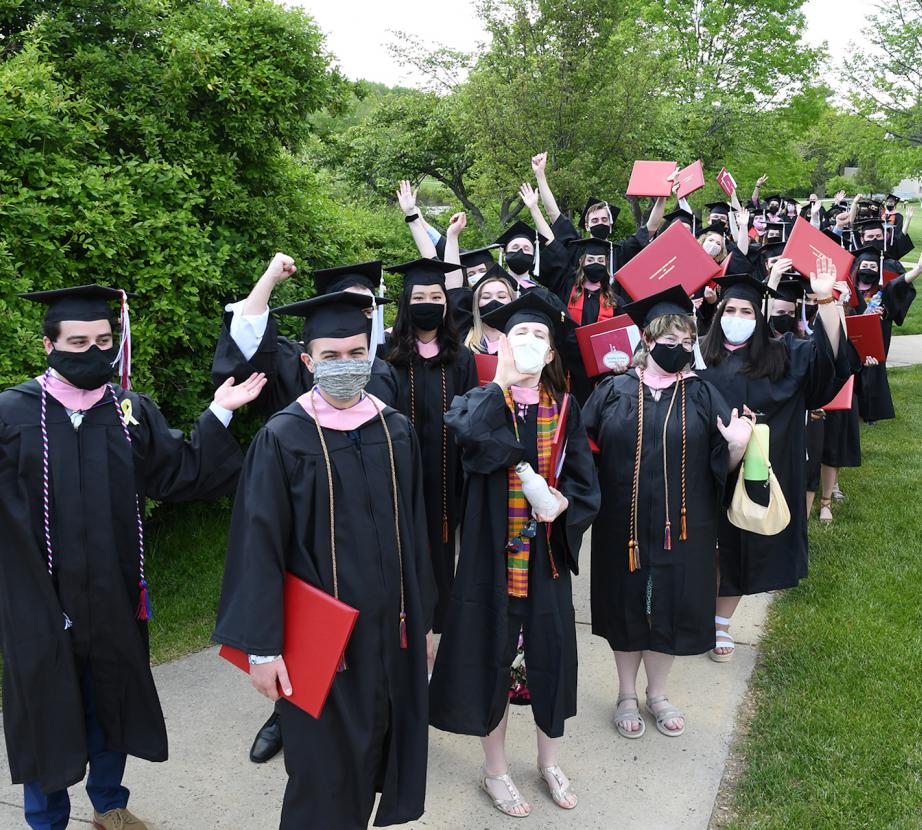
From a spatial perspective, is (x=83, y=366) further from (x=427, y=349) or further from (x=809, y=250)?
(x=809, y=250)

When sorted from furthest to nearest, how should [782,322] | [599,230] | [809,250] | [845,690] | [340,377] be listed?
[599,230]
[782,322]
[809,250]
[845,690]
[340,377]

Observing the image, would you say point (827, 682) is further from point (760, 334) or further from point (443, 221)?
point (443, 221)

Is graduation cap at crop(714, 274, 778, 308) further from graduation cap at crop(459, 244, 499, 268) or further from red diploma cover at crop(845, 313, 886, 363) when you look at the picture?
graduation cap at crop(459, 244, 499, 268)

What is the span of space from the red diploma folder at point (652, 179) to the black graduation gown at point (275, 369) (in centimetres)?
438

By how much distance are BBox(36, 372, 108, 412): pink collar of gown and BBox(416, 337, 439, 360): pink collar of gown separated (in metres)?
1.87

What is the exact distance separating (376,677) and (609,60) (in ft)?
38.5

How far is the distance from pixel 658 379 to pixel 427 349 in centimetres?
129

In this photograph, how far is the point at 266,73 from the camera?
5488mm

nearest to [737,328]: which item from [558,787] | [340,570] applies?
[558,787]

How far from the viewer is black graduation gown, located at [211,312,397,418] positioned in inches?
142

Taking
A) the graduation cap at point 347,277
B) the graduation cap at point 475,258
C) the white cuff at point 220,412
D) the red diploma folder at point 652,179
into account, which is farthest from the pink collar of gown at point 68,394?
the red diploma folder at point 652,179

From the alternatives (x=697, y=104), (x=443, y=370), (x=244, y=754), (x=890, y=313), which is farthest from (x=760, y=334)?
(x=697, y=104)

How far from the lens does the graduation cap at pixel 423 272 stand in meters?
4.54

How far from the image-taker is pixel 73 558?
3045 mm
